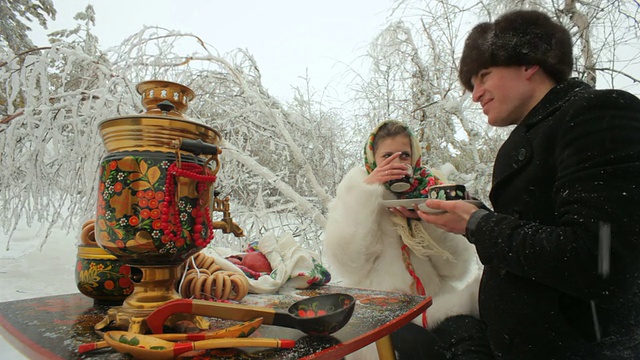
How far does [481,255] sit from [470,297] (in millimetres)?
834

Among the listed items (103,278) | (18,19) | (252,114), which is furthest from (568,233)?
(18,19)

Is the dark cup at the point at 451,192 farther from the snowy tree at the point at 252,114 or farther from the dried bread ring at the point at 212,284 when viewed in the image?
the snowy tree at the point at 252,114

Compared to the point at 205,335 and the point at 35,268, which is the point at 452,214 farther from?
the point at 35,268

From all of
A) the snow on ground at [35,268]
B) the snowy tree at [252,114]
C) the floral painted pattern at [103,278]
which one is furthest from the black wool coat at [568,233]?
the snow on ground at [35,268]

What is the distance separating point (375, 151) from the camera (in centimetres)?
213

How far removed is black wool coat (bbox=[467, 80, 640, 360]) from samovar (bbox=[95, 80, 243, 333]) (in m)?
0.84

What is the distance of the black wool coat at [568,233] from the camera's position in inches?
34.3

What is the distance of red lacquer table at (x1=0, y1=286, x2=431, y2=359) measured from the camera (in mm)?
712

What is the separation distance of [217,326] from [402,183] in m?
1.29

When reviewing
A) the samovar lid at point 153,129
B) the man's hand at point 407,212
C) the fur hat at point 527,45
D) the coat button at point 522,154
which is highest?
the fur hat at point 527,45

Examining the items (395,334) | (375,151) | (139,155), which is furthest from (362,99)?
(139,155)

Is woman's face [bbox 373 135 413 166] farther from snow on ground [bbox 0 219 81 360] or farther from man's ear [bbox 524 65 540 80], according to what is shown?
snow on ground [bbox 0 219 81 360]

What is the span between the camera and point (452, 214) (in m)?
1.24

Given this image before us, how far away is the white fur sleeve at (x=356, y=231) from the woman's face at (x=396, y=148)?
21 cm
